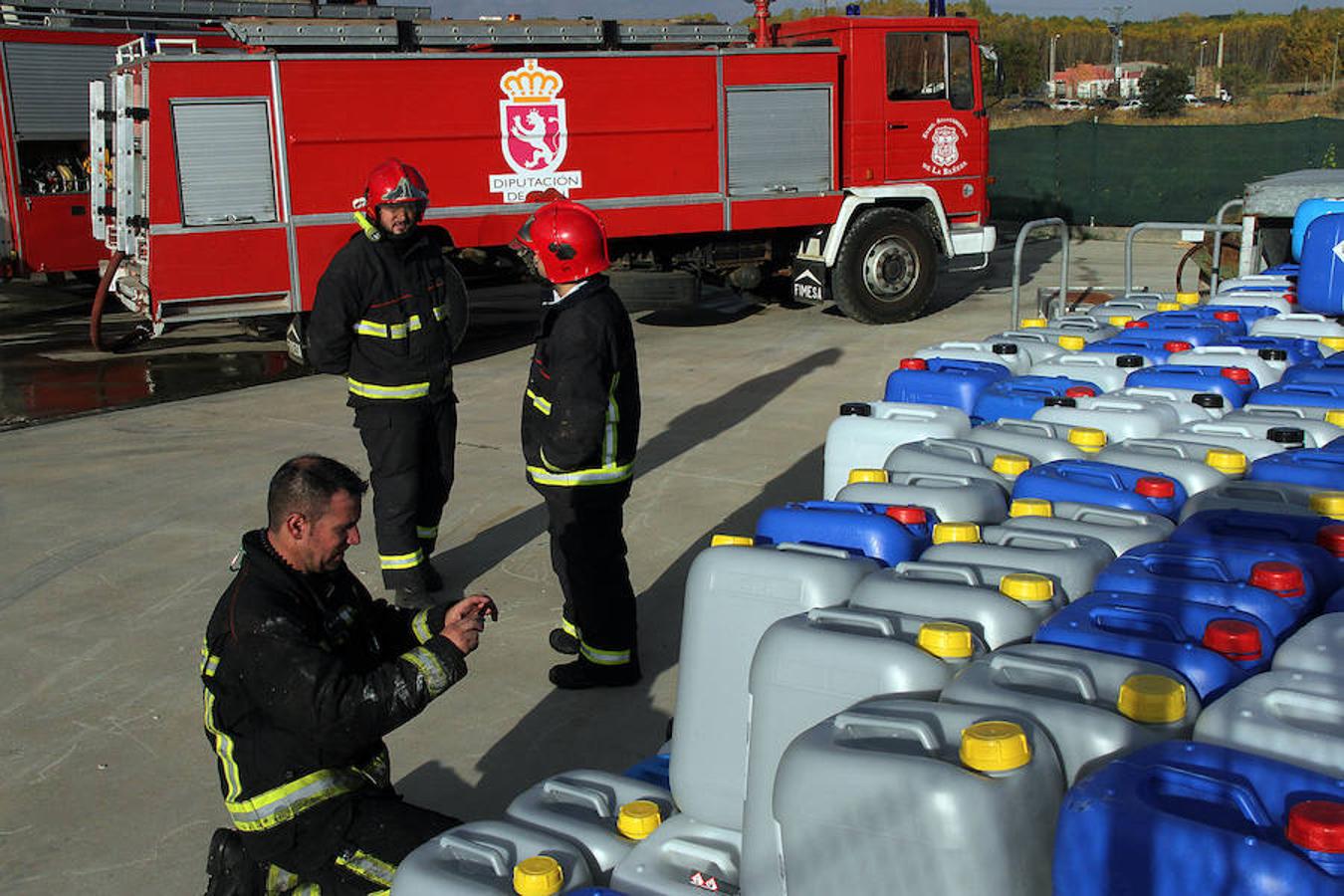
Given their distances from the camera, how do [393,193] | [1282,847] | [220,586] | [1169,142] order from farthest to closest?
[1169,142] → [220,586] → [393,193] → [1282,847]

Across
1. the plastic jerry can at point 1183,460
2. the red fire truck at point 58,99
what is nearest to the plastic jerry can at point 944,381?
the plastic jerry can at point 1183,460

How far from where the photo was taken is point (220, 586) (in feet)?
19.5

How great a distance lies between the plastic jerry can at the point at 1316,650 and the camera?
2414 mm

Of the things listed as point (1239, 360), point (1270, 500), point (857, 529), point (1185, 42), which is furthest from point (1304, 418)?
point (1185, 42)

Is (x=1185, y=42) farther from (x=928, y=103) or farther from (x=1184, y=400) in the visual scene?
(x=1184, y=400)

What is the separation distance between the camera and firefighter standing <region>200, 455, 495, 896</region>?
2727mm

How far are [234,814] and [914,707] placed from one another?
150cm

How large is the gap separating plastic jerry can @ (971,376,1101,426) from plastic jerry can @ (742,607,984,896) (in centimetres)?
250

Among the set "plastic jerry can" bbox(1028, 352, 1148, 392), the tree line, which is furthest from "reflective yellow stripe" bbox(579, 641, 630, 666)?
the tree line

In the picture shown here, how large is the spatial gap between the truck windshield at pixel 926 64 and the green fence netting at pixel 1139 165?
9.34 metres

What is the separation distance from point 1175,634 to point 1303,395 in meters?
2.68

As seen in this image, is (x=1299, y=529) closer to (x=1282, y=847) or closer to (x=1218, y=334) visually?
(x=1282, y=847)

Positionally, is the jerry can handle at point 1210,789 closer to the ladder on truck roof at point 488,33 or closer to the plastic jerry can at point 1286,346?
the plastic jerry can at point 1286,346

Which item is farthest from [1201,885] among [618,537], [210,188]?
[210,188]
